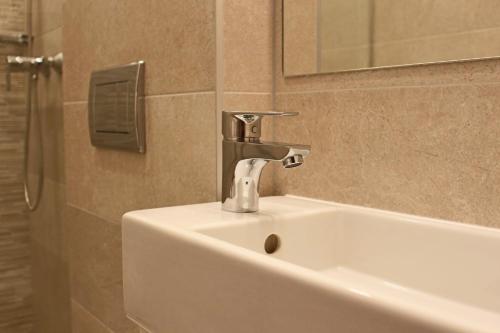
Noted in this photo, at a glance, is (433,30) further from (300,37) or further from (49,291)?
(49,291)

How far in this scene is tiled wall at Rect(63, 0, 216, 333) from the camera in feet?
2.80

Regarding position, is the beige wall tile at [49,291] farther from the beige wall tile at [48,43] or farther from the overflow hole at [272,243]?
the overflow hole at [272,243]

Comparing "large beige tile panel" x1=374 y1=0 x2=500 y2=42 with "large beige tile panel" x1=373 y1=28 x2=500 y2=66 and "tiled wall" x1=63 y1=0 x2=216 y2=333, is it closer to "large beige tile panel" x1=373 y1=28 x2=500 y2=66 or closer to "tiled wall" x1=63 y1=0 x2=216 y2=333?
"large beige tile panel" x1=373 y1=28 x2=500 y2=66

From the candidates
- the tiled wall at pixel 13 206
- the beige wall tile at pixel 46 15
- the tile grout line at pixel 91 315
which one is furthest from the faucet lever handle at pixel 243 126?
the tiled wall at pixel 13 206

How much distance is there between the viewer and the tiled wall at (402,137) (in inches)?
24.3

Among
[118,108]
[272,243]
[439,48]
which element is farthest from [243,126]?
[118,108]

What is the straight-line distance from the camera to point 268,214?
2.31ft

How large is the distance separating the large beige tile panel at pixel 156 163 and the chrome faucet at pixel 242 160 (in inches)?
4.1

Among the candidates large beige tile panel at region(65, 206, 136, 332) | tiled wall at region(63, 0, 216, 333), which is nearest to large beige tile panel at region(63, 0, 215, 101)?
tiled wall at region(63, 0, 216, 333)

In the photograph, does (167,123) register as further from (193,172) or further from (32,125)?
(32,125)

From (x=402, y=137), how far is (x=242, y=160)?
9.5 inches

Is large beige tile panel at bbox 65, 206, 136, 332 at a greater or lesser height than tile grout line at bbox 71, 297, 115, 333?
greater

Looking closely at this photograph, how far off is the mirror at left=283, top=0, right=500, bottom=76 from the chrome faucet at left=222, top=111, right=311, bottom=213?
0.62ft

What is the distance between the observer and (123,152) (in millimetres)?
1083
